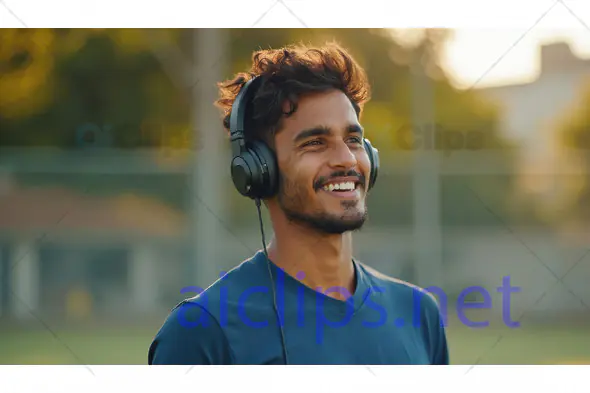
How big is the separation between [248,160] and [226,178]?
40.4 inches

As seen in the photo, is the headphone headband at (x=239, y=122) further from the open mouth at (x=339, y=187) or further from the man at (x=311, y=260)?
the open mouth at (x=339, y=187)

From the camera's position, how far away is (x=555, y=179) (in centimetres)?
296

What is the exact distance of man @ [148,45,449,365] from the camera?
183 cm

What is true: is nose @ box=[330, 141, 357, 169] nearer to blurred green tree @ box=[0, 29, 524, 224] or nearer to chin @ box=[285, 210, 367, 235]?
chin @ box=[285, 210, 367, 235]

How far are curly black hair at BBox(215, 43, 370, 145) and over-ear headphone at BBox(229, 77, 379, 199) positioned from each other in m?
0.04

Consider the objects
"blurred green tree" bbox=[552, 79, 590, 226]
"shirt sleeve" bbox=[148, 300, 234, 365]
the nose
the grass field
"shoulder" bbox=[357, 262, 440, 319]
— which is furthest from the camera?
"blurred green tree" bbox=[552, 79, 590, 226]

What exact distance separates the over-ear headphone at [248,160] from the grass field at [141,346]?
910 mm

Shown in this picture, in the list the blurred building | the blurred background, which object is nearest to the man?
the blurred background

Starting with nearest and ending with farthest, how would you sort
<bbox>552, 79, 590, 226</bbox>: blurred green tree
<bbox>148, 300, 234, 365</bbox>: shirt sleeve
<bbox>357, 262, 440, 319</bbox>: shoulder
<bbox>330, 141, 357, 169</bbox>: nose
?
<bbox>148, 300, 234, 365</bbox>: shirt sleeve → <bbox>330, 141, 357, 169</bbox>: nose → <bbox>357, 262, 440, 319</bbox>: shoulder → <bbox>552, 79, 590, 226</bbox>: blurred green tree

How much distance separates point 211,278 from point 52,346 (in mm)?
615

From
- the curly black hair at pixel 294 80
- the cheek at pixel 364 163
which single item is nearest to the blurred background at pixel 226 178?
the curly black hair at pixel 294 80

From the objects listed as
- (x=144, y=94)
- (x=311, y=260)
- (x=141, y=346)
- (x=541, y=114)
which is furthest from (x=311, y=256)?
(x=541, y=114)

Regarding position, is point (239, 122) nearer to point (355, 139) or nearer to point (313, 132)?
point (313, 132)
